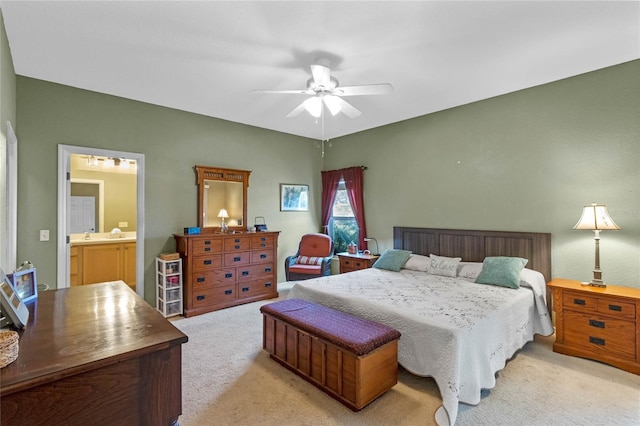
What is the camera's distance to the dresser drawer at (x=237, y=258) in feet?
15.0

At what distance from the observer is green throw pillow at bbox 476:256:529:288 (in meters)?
3.28

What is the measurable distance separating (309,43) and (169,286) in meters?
3.49

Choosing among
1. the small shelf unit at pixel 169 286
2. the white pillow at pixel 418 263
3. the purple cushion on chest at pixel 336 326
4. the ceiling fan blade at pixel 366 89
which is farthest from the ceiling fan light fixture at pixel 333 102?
the small shelf unit at pixel 169 286

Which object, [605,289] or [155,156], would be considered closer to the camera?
[605,289]

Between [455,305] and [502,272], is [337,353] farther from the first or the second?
[502,272]

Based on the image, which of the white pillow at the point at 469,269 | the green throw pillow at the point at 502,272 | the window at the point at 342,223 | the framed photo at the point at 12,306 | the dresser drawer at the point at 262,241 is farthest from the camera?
the window at the point at 342,223

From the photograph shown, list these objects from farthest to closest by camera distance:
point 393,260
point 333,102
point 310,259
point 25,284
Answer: point 310,259
point 393,260
point 333,102
point 25,284

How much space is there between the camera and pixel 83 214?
533 cm

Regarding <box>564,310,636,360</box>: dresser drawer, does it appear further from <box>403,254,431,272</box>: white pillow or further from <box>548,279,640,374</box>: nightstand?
<box>403,254,431,272</box>: white pillow

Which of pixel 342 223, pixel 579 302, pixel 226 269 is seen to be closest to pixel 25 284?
pixel 226 269

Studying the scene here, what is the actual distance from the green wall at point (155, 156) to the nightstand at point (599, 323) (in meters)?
4.12

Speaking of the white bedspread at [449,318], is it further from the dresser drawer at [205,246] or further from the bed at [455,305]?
the dresser drawer at [205,246]

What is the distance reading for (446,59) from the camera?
3004 millimetres

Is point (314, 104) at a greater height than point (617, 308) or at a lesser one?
greater
